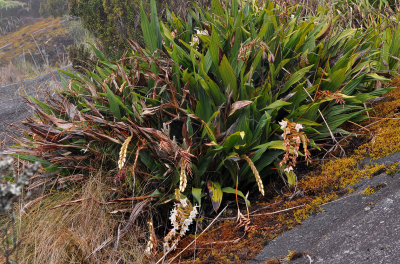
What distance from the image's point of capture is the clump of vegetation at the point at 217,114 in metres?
→ 2.29

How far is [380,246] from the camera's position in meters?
1.49

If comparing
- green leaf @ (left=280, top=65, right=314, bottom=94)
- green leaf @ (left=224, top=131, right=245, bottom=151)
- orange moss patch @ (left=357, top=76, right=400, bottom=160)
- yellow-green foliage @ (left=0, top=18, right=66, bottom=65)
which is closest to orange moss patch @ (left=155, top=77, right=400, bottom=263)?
orange moss patch @ (left=357, top=76, right=400, bottom=160)

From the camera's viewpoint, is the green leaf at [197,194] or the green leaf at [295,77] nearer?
the green leaf at [197,194]

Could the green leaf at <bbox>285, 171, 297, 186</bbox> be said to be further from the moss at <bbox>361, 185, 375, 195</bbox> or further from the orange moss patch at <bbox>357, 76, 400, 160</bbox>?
the orange moss patch at <bbox>357, 76, 400, 160</bbox>

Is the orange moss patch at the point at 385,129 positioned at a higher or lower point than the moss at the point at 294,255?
higher

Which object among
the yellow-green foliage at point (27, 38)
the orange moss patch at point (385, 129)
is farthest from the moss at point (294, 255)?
the yellow-green foliage at point (27, 38)

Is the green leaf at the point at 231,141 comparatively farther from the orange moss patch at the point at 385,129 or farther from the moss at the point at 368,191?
the orange moss patch at the point at 385,129

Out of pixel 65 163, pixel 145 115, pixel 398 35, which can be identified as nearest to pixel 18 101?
pixel 65 163

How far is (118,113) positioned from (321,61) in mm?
1593

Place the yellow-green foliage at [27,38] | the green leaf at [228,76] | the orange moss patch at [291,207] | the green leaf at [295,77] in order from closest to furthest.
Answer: the orange moss patch at [291,207]
the green leaf at [228,76]
the green leaf at [295,77]
the yellow-green foliage at [27,38]

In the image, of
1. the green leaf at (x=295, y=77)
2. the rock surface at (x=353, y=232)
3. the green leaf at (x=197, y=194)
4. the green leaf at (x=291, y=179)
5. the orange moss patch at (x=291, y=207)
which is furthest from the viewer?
the green leaf at (x=295, y=77)

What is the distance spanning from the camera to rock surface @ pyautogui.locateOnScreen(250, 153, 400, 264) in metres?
1.50

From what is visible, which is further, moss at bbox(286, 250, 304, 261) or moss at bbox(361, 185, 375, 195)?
moss at bbox(361, 185, 375, 195)

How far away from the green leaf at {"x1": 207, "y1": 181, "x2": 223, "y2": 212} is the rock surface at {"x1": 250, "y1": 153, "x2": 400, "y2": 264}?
15.0 inches
